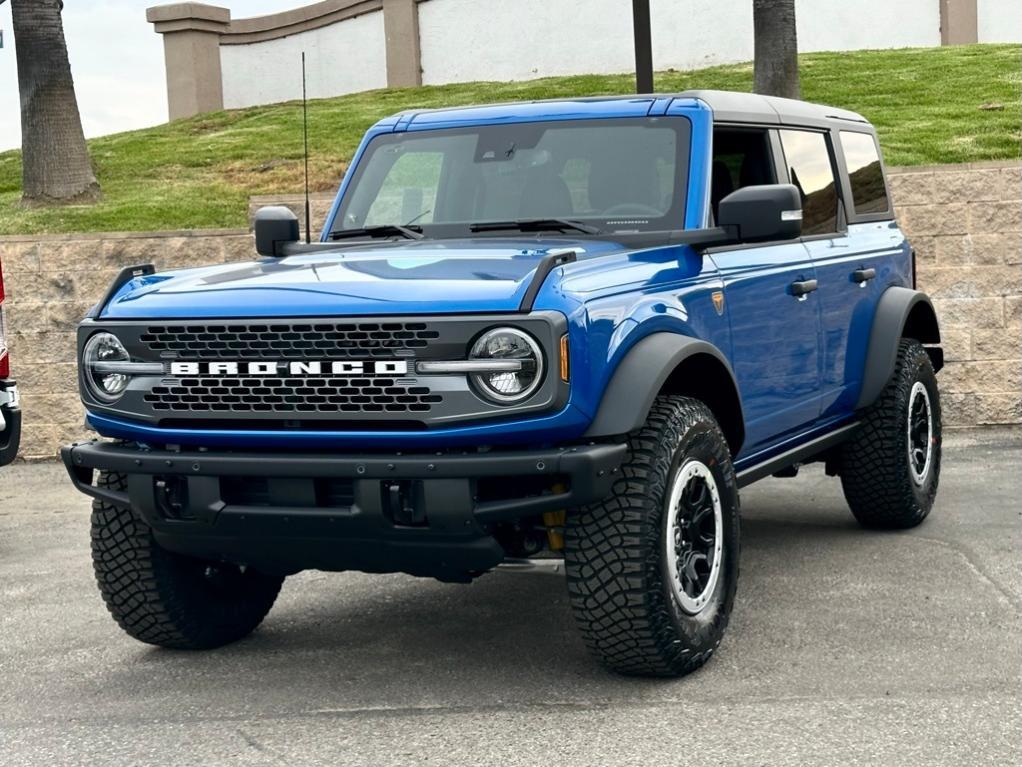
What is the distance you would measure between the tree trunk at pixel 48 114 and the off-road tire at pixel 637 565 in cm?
1169

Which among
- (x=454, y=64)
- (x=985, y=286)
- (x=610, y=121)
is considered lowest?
(x=985, y=286)

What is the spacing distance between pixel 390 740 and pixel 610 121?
2.77m

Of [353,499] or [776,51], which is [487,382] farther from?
[776,51]

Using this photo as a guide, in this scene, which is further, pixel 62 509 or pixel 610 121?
pixel 62 509

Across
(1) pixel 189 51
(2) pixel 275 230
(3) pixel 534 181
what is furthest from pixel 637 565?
(1) pixel 189 51

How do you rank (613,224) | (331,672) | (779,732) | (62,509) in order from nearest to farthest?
(779,732) → (331,672) → (613,224) → (62,509)

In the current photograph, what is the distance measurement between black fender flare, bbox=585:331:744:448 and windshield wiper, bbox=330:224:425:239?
54.6 inches

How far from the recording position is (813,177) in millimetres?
7238

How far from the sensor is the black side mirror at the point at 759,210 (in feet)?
18.6

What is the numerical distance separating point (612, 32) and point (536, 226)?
19.9 metres

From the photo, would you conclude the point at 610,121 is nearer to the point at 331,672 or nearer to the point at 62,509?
the point at 331,672

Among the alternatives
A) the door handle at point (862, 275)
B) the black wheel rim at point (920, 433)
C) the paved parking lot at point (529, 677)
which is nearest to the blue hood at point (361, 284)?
the paved parking lot at point (529, 677)

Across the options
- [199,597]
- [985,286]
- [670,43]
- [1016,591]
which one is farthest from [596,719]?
[670,43]

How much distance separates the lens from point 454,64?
87.1ft
